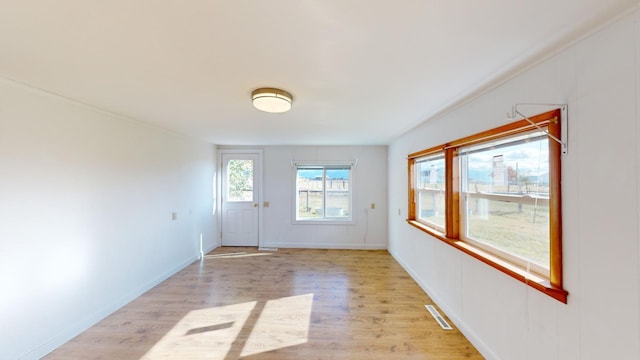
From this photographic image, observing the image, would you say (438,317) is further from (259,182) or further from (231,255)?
(259,182)

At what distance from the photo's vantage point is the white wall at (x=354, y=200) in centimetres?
552

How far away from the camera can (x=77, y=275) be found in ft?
8.06

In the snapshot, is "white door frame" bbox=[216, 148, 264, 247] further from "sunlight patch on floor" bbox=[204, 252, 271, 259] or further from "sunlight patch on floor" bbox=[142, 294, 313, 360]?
"sunlight patch on floor" bbox=[142, 294, 313, 360]

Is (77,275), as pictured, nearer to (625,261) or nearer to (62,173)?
(62,173)

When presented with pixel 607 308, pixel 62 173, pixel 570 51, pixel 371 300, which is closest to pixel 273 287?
pixel 371 300

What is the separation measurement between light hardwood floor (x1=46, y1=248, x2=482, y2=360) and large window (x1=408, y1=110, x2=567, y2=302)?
95 centimetres

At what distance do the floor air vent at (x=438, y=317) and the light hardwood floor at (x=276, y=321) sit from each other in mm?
78

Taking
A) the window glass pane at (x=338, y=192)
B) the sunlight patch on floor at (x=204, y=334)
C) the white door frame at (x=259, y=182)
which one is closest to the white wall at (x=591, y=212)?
the sunlight patch on floor at (x=204, y=334)

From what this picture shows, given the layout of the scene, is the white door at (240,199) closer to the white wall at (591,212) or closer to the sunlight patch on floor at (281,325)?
the sunlight patch on floor at (281,325)

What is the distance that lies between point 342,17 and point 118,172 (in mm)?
3108

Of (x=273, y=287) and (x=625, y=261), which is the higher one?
(x=625, y=261)

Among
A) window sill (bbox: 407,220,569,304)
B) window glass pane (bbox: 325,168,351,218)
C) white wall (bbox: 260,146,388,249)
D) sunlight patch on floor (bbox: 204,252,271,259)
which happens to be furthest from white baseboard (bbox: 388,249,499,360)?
sunlight patch on floor (bbox: 204,252,271,259)

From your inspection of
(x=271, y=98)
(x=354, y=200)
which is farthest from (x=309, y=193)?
(x=271, y=98)

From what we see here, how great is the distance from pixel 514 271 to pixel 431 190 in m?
1.77
